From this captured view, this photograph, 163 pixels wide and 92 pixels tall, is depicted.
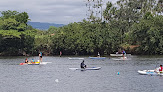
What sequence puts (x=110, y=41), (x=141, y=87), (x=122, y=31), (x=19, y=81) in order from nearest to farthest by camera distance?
(x=141, y=87) < (x=19, y=81) < (x=110, y=41) < (x=122, y=31)

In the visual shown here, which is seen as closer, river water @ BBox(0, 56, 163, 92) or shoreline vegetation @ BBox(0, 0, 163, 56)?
river water @ BBox(0, 56, 163, 92)

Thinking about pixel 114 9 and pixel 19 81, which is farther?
pixel 114 9

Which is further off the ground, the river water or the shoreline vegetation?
the shoreline vegetation

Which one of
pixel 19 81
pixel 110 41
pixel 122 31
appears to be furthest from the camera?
pixel 122 31

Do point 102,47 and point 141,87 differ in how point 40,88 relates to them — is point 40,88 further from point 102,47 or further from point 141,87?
point 102,47

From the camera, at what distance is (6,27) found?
91.4 m

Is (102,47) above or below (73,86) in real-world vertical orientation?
above

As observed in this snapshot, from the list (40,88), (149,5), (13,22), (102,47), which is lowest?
(40,88)

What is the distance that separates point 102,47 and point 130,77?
4719 centimetres

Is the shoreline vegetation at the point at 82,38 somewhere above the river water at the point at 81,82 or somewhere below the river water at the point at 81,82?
above

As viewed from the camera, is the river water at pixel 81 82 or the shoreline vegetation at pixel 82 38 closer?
the river water at pixel 81 82

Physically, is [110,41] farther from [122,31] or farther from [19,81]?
[19,81]

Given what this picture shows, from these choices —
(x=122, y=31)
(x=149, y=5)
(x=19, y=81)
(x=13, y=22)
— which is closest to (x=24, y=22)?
(x=13, y=22)

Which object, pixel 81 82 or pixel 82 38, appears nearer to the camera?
pixel 81 82
